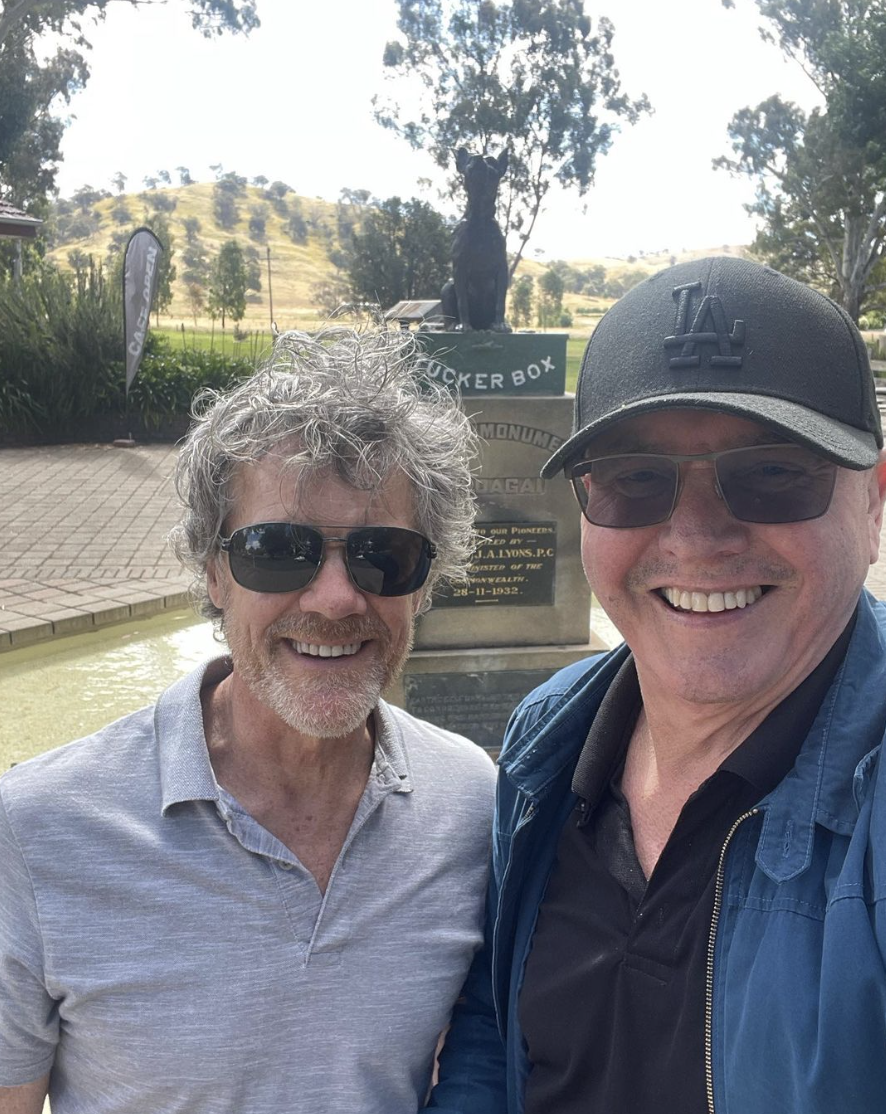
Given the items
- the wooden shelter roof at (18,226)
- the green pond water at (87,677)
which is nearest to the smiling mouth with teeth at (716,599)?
the green pond water at (87,677)

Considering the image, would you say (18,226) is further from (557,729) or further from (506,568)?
(557,729)

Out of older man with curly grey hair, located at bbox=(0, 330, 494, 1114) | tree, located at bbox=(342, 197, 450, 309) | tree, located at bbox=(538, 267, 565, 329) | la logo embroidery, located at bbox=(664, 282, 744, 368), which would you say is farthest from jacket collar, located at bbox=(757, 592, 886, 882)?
tree, located at bbox=(538, 267, 565, 329)

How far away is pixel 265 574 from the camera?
62.6 inches

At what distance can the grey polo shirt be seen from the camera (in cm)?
137

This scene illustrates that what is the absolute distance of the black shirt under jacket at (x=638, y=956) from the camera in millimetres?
1191

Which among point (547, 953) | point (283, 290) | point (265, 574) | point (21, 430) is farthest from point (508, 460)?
point (283, 290)

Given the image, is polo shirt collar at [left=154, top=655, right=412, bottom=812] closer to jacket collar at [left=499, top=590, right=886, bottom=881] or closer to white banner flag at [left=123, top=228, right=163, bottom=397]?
jacket collar at [left=499, top=590, right=886, bottom=881]

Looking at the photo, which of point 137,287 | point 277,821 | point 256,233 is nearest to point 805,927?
point 277,821

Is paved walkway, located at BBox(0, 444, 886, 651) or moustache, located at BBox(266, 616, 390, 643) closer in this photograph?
moustache, located at BBox(266, 616, 390, 643)

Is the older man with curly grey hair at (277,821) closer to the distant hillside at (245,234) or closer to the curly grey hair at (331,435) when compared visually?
the curly grey hair at (331,435)

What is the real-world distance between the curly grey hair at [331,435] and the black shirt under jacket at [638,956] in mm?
656

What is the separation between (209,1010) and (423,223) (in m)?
37.5

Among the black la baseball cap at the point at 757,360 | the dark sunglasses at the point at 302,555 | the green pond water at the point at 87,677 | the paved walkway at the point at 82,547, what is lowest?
the green pond water at the point at 87,677

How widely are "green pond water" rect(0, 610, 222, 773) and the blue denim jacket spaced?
3.29m
